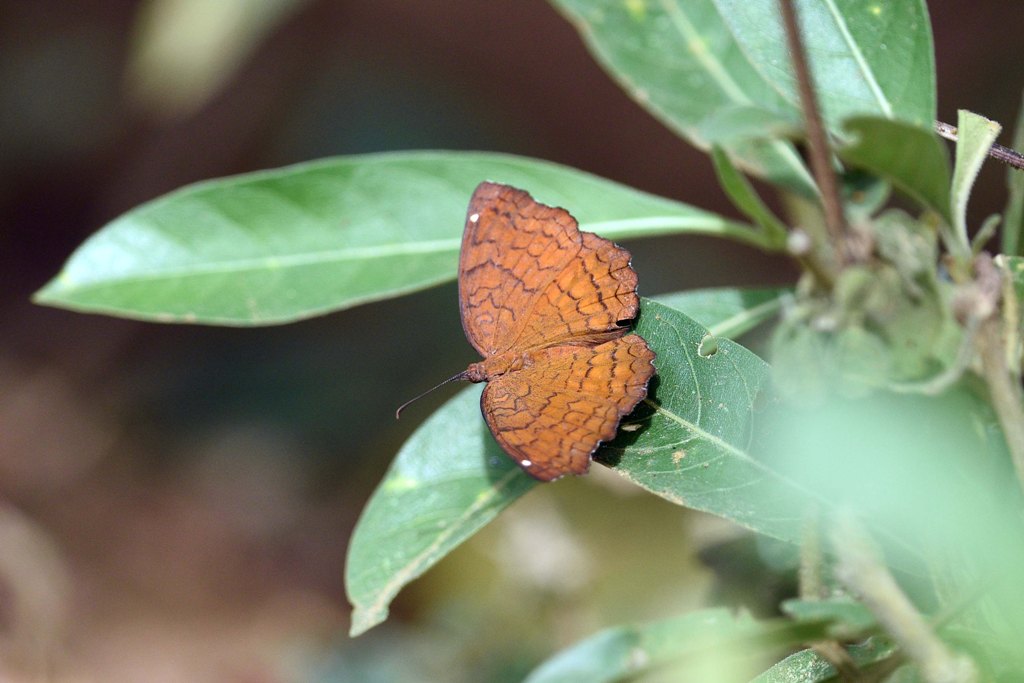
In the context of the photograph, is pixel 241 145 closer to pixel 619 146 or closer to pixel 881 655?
pixel 619 146

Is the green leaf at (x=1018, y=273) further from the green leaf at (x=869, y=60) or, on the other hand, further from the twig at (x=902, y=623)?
the twig at (x=902, y=623)

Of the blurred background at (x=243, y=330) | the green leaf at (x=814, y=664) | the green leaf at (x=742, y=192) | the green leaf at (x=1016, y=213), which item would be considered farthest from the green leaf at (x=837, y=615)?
the blurred background at (x=243, y=330)

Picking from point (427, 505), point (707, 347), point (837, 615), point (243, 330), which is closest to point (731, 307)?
point (707, 347)

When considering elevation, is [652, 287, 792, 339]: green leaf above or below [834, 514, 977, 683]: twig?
below

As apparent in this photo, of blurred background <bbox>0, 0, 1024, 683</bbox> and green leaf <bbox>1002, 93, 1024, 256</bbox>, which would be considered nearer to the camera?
green leaf <bbox>1002, 93, 1024, 256</bbox>

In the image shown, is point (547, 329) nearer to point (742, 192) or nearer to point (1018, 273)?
point (742, 192)

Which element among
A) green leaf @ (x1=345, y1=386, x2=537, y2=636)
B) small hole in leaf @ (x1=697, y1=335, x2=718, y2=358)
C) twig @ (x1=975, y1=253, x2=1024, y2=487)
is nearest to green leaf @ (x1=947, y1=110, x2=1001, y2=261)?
twig @ (x1=975, y1=253, x2=1024, y2=487)

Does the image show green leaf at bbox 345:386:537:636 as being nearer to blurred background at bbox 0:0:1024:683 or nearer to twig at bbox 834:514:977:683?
twig at bbox 834:514:977:683
